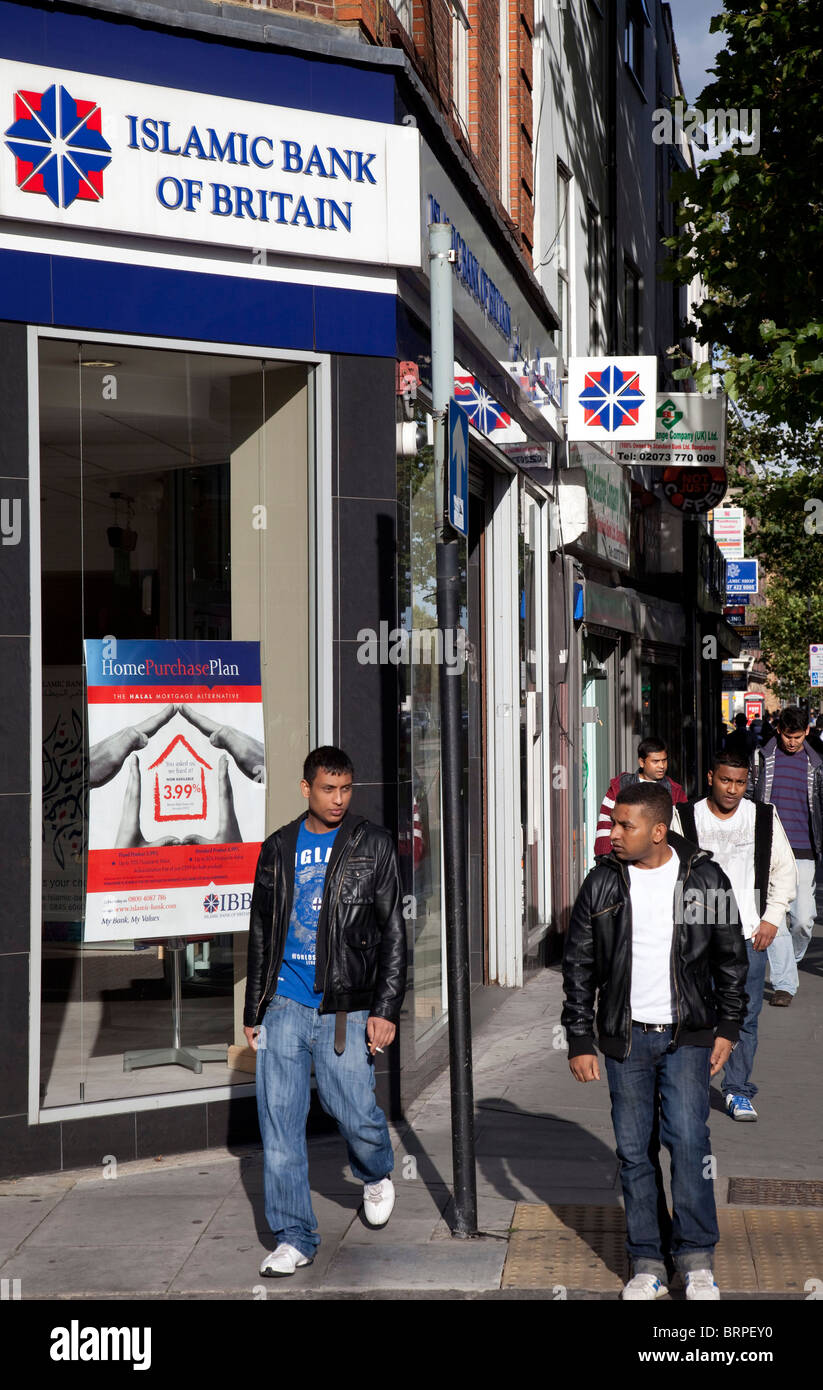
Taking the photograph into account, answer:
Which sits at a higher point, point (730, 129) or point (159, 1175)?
point (730, 129)

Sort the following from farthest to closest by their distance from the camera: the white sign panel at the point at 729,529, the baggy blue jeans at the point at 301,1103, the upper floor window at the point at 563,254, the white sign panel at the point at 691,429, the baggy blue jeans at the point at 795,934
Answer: the white sign panel at the point at 729,529, the upper floor window at the point at 563,254, the white sign panel at the point at 691,429, the baggy blue jeans at the point at 795,934, the baggy blue jeans at the point at 301,1103

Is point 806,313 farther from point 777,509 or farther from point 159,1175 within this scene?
point 159,1175

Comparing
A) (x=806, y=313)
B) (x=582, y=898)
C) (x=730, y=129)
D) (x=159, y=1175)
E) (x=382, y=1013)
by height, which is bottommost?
(x=159, y=1175)

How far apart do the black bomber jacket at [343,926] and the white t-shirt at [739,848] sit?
92.4 inches

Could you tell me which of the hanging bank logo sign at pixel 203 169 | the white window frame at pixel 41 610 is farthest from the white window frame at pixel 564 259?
the white window frame at pixel 41 610

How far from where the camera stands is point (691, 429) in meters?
15.4

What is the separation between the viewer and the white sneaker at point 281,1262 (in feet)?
18.3

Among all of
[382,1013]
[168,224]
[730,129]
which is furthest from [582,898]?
[730,129]

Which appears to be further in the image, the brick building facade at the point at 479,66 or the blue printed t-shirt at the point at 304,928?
the brick building facade at the point at 479,66

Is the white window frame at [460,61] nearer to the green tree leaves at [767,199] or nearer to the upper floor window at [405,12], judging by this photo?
the upper floor window at [405,12]

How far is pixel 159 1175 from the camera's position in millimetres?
7086

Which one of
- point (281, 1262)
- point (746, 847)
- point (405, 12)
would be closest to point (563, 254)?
point (405, 12)
